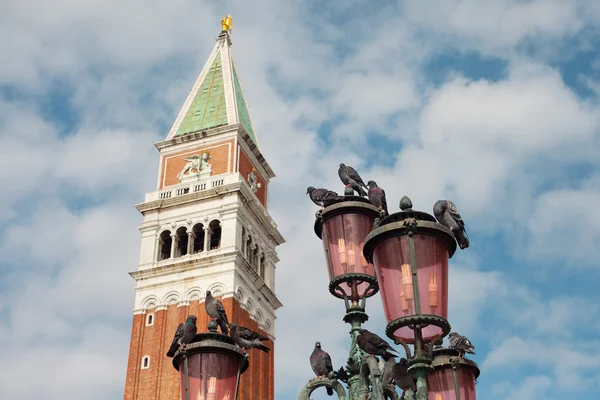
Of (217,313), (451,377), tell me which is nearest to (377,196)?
(451,377)

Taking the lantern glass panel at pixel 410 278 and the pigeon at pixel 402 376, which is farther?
the pigeon at pixel 402 376

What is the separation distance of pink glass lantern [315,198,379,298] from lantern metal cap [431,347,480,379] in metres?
1.04

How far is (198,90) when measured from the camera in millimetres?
45188

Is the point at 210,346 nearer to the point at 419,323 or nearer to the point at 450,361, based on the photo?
the point at 419,323

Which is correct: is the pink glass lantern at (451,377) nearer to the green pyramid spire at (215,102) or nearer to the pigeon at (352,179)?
the pigeon at (352,179)

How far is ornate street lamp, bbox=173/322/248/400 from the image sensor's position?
6.73 meters

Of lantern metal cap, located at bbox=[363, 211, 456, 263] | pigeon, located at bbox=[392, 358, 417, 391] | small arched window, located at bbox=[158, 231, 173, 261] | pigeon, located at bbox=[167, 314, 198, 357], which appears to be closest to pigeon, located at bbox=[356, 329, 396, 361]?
pigeon, located at bbox=[392, 358, 417, 391]

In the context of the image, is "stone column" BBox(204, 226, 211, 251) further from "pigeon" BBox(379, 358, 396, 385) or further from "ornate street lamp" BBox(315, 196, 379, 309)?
"pigeon" BBox(379, 358, 396, 385)

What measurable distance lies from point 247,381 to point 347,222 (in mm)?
29351

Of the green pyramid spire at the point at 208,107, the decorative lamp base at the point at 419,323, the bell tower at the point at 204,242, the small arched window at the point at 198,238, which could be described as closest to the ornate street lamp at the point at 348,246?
the decorative lamp base at the point at 419,323

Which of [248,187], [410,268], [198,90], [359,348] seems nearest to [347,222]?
[359,348]

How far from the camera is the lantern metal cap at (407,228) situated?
19.1ft

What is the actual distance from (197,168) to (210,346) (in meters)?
34.1

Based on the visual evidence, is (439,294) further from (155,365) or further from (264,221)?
(264,221)
